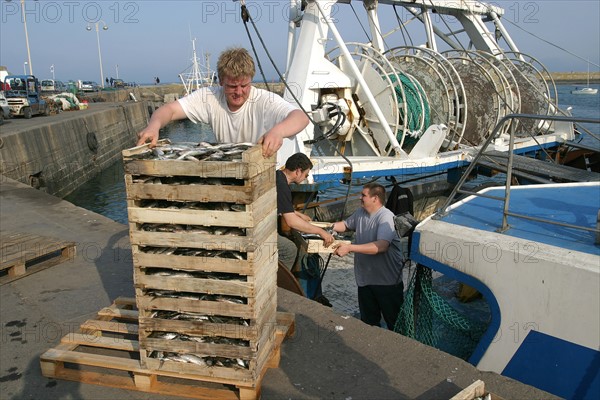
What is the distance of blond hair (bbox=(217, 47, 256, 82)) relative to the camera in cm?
317

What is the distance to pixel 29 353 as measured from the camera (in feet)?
12.2

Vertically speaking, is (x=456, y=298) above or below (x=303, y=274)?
below

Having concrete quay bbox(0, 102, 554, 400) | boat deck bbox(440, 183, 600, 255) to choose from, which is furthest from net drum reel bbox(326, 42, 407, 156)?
concrete quay bbox(0, 102, 554, 400)

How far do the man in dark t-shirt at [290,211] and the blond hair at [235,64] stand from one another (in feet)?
6.00

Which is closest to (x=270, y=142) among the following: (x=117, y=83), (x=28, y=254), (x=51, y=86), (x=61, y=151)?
(x=28, y=254)

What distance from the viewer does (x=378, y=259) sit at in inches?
203

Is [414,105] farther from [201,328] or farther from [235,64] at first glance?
[201,328]

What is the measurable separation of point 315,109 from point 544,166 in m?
4.92

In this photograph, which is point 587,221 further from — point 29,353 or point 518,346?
point 29,353

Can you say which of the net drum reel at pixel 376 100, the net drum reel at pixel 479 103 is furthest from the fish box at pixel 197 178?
the net drum reel at pixel 479 103

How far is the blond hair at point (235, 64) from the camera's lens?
3.17 m

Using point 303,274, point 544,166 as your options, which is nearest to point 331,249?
point 303,274

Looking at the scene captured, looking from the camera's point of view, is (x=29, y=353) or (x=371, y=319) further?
(x=371, y=319)

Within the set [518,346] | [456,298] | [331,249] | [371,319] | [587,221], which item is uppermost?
[587,221]
